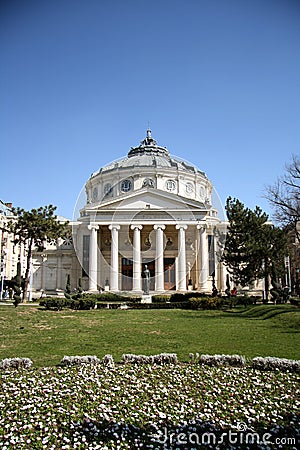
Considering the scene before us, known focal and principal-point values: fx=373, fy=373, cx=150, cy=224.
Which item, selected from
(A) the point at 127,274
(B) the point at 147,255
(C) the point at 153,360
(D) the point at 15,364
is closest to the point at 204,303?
(B) the point at 147,255

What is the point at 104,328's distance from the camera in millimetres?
20406

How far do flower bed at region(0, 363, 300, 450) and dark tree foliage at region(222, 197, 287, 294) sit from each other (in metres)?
34.6

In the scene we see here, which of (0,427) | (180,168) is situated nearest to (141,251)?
(180,168)

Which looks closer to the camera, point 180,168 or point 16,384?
point 16,384

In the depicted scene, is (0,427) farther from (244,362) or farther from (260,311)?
(260,311)

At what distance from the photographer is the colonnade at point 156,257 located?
53.1 meters

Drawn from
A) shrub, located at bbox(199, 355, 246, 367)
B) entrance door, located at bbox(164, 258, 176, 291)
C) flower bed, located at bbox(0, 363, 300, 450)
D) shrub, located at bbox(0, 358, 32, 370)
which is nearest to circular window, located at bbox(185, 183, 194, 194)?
entrance door, located at bbox(164, 258, 176, 291)

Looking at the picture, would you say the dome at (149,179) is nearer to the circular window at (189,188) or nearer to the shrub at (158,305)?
the circular window at (189,188)

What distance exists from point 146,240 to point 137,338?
4253 cm

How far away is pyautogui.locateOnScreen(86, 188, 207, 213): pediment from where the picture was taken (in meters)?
55.6

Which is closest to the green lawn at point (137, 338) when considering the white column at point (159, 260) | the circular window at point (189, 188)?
the white column at point (159, 260)

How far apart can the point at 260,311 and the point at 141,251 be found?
2999 cm

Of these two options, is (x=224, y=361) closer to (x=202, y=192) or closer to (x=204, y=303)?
(x=204, y=303)

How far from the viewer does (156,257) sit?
52250mm
